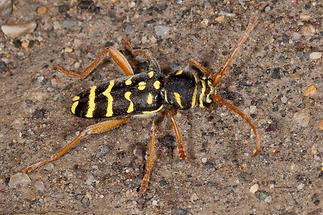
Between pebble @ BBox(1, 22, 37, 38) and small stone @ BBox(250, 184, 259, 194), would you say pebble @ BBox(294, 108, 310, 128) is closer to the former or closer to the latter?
small stone @ BBox(250, 184, 259, 194)

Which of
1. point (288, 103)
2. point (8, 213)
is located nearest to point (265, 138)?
point (288, 103)

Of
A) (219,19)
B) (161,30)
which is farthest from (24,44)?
(219,19)

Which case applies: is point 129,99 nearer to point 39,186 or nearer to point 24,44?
point 39,186

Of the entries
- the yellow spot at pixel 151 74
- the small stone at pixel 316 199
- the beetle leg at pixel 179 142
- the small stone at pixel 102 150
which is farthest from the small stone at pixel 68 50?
the small stone at pixel 316 199

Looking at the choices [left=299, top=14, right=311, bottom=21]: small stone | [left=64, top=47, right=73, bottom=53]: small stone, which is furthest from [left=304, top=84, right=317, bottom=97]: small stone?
[left=64, top=47, right=73, bottom=53]: small stone

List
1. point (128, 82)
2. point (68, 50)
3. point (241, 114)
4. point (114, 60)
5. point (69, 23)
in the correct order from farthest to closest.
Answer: point (69, 23) → point (68, 50) → point (114, 60) → point (128, 82) → point (241, 114)

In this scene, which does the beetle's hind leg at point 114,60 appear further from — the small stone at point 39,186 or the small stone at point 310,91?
the small stone at point 310,91
